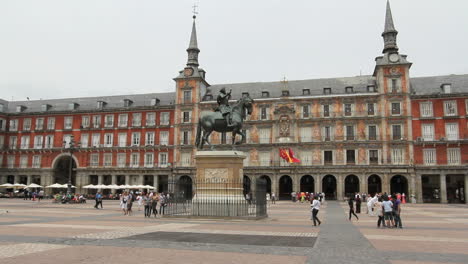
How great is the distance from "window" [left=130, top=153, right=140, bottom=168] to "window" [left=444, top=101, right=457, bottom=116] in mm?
41856

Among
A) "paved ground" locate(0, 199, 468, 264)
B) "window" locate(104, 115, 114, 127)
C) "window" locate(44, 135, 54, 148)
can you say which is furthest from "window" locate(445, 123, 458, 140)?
"window" locate(44, 135, 54, 148)

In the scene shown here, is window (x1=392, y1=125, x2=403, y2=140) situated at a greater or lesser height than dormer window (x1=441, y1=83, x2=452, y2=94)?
lesser

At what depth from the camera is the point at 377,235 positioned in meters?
13.4

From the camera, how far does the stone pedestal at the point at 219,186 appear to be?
61.0 ft

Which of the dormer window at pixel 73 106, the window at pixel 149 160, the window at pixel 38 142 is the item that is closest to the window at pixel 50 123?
the window at pixel 38 142

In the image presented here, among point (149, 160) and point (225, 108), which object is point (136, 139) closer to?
point (149, 160)

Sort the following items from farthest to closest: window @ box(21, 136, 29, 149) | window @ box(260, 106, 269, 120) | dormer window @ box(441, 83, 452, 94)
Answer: window @ box(21, 136, 29, 149) < window @ box(260, 106, 269, 120) < dormer window @ box(441, 83, 452, 94)

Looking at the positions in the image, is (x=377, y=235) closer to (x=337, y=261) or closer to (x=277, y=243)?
(x=277, y=243)

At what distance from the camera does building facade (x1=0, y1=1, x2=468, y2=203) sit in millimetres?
48281

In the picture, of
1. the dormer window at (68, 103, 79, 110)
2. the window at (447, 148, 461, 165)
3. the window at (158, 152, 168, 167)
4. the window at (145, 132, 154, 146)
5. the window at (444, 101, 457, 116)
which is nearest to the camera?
the window at (447, 148, 461, 165)

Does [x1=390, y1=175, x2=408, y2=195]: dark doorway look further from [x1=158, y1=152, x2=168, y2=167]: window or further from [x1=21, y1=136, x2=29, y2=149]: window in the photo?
[x1=21, y1=136, x2=29, y2=149]: window

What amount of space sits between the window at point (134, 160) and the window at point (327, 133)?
1056 inches

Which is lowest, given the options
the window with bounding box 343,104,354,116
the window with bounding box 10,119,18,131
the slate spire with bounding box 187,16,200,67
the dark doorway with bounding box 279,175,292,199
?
the dark doorway with bounding box 279,175,292,199

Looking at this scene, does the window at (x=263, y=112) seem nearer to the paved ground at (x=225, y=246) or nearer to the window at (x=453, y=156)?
the window at (x=453, y=156)
